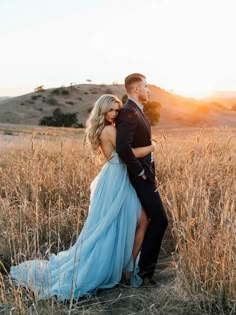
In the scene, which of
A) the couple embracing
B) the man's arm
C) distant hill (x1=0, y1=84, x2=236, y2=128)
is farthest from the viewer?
distant hill (x1=0, y1=84, x2=236, y2=128)

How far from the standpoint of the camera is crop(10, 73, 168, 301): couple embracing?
4.54 metres

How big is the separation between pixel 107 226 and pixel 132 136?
2.71 feet

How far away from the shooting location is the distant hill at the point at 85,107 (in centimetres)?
7094

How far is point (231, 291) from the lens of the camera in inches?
144

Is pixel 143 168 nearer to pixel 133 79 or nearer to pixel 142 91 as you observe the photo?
pixel 142 91

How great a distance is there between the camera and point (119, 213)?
4668 millimetres

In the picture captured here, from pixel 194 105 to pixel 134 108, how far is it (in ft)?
278

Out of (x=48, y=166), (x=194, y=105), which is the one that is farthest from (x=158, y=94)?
(x=48, y=166)

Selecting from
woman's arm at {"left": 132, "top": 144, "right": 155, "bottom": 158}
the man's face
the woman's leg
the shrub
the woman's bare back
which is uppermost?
the man's face

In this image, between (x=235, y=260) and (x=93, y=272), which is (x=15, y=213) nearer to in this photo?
(x=93, y=272)

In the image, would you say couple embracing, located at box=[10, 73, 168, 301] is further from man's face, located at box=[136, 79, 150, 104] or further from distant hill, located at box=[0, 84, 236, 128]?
distant hill, located at box=[0, 84, 236, 128]

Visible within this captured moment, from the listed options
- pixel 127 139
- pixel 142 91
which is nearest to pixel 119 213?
pixel 127 139

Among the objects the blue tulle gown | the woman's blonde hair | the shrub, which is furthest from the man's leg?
the shrub

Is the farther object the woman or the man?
the woman
